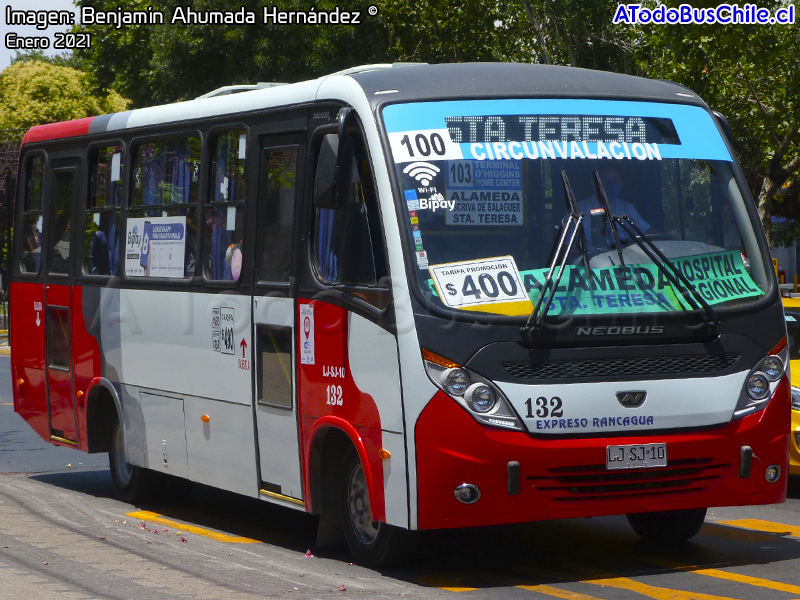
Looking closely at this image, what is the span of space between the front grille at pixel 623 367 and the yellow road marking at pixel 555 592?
1133 mm

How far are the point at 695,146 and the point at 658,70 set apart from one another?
48.5 ft

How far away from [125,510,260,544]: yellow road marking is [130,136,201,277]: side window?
6.16 feet

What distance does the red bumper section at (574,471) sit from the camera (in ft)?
22.4

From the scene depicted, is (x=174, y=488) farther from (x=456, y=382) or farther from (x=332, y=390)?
(x=456, y=382)

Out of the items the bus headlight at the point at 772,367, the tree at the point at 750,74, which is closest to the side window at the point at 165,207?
the bus headlight at the point at 772,367

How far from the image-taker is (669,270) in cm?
724

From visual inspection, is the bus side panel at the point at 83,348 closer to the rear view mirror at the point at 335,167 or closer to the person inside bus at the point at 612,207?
the rear view mirror at the point at 335,167

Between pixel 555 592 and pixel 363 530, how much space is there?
1.34 metres

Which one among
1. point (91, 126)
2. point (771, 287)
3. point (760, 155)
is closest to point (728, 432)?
point (771, 287)

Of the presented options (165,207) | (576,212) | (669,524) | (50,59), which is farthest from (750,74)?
(50,59)

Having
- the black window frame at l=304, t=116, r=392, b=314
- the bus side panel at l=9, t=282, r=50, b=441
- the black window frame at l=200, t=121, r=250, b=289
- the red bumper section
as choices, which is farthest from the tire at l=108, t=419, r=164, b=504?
the red bumper section

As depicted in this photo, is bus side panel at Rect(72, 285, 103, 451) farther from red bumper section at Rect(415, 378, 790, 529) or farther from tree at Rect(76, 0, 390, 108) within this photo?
tree at Rect(76, 0, 390, 108)

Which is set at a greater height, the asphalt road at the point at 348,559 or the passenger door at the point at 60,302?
the passenger door at the point at 60,302

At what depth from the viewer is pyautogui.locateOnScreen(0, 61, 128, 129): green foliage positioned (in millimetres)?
55719
